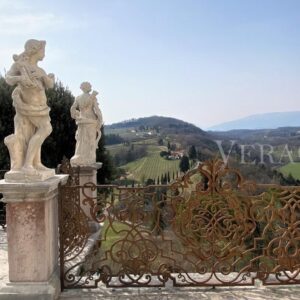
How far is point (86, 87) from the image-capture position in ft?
32.7

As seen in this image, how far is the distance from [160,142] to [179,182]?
19.3 meters

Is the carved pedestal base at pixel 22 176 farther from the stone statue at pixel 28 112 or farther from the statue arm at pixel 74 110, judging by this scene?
the statue arm at pixel 74 110

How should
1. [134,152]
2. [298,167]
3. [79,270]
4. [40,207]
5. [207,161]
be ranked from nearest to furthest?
[40,207]
[207,161]
[79,270]
[298,167]
[134,152]

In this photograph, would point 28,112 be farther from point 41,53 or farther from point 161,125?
point 161,125

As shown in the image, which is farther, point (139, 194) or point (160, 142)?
point (160, 142)

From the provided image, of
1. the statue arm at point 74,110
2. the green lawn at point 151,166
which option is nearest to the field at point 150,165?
the green lawn at point 151,166

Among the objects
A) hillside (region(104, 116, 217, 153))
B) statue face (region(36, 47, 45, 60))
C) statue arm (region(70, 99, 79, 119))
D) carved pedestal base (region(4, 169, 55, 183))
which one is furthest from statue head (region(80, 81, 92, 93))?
hillside (region(104, 116, 217, 153))

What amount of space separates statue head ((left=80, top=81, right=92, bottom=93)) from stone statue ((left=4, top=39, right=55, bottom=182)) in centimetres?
498

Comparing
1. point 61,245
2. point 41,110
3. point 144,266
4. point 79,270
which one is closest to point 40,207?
point 61,245

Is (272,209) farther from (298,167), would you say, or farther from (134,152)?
(134,152)

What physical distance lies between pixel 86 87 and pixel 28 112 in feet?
17.3

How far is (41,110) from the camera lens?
4.86 meters

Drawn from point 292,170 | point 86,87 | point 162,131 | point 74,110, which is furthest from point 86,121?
point 162,131

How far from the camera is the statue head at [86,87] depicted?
991 centimetres
